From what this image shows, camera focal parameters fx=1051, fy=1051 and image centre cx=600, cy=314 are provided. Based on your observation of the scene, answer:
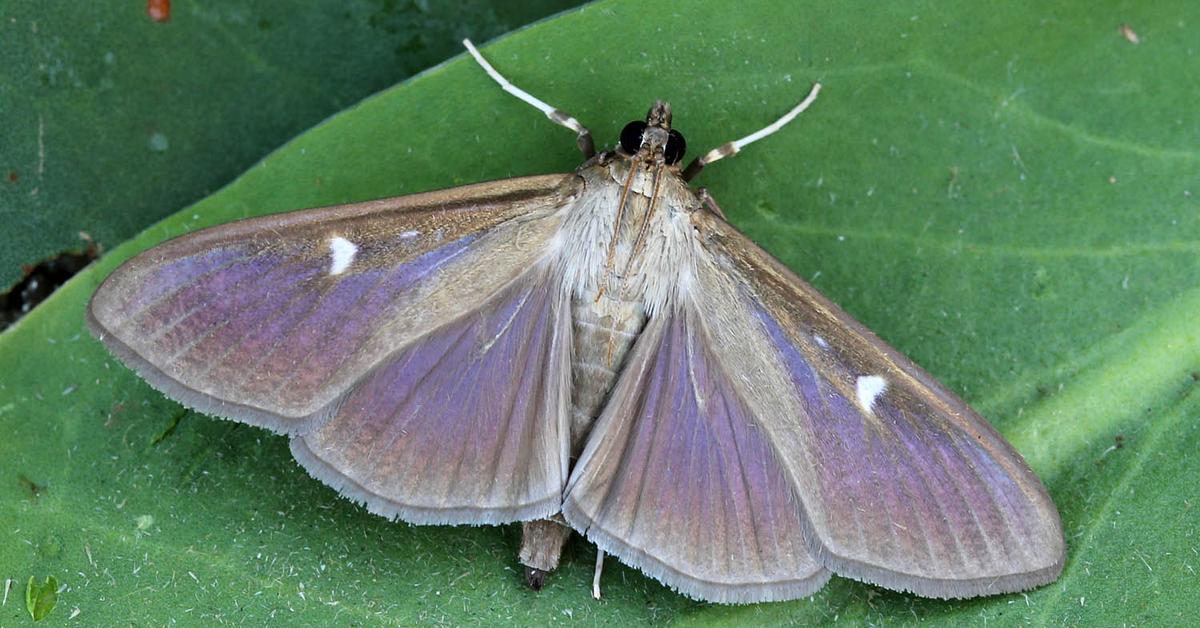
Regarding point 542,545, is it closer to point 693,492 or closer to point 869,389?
point 693,492

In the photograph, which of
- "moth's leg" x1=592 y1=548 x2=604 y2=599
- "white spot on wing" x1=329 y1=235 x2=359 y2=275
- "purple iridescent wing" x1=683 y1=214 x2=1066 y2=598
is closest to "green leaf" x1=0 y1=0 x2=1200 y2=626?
"moth's leg" x1=592 y1=548 x2=604 y2=599

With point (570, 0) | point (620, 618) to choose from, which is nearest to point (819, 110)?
point (570, 0)

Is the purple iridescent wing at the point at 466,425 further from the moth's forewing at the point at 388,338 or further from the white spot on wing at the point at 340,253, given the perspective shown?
the white spot on wing at the point at 340,253

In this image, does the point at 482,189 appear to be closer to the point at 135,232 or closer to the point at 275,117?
the point at 275,117

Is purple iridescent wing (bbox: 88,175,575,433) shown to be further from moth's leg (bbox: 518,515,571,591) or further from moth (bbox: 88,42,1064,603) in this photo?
moth's leg (bbox: 518,515,571,591)

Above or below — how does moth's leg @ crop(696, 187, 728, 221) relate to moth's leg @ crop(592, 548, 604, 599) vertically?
above

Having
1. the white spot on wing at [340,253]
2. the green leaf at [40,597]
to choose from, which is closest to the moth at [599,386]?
the white spot on wing at [340,253]

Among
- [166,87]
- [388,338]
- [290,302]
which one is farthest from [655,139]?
[166,87]
